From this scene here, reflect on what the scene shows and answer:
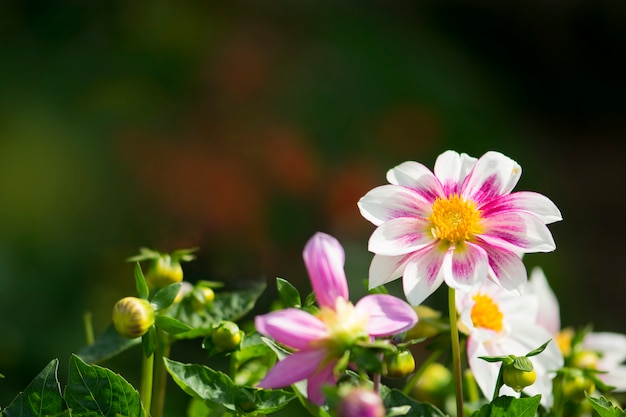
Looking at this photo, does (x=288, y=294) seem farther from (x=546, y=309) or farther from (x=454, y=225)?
(x=546, y=309)

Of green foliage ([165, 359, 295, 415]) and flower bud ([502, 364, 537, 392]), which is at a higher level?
flower bud ([502, 364, 537, 392])

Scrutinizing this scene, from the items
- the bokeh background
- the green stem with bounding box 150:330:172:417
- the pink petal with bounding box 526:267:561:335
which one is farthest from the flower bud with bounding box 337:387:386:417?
Result: the bokeh background

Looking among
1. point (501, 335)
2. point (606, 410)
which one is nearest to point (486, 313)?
point (501, 335)

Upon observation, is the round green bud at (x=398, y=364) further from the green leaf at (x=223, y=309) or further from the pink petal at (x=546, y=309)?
the pink petal at (x=546, y=309)

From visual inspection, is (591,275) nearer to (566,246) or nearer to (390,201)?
(566,246)

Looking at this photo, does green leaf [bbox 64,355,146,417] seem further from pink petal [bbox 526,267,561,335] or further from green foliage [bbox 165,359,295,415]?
pink petal [bbox 526,267,561,335]

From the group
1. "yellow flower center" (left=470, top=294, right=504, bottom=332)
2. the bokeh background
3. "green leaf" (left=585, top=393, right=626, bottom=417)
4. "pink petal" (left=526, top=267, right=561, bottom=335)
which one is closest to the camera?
"green leaf" (left=585, top=393, right=626, bottom=417)
